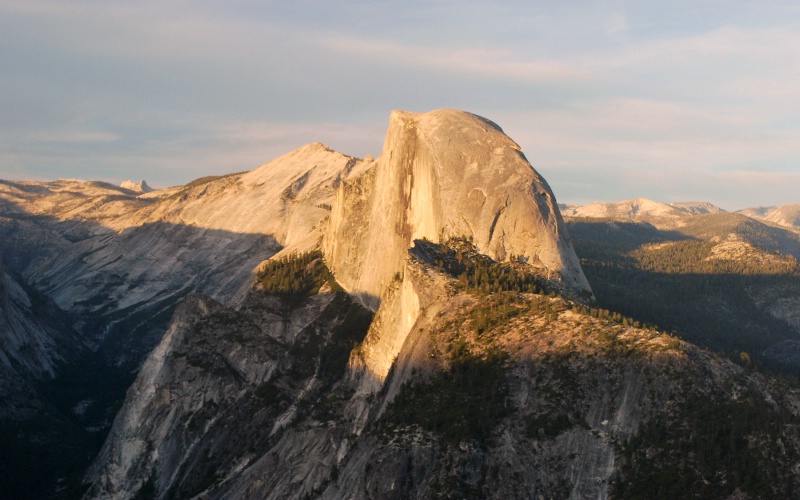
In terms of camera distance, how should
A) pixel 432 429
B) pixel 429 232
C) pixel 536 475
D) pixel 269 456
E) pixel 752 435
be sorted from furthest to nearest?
pixel 429 232, pixel 269 456, pixel 432 429, pixel 536 475, pixel 752 435

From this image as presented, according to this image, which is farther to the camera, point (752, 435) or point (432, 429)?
point (432, 429)

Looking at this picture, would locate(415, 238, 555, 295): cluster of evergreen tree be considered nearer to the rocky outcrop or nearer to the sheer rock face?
the sheer rock face

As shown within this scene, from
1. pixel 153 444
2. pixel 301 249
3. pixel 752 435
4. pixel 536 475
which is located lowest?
pixel 153 444

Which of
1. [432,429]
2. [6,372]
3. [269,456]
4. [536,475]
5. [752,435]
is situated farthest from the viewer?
[6,372]

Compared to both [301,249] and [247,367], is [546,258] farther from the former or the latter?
[301,249]

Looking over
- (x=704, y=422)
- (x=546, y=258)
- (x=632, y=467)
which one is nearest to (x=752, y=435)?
(x=704, y=422)

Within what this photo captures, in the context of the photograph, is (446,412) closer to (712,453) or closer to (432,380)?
(432,380)

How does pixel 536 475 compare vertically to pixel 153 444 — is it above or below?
above
